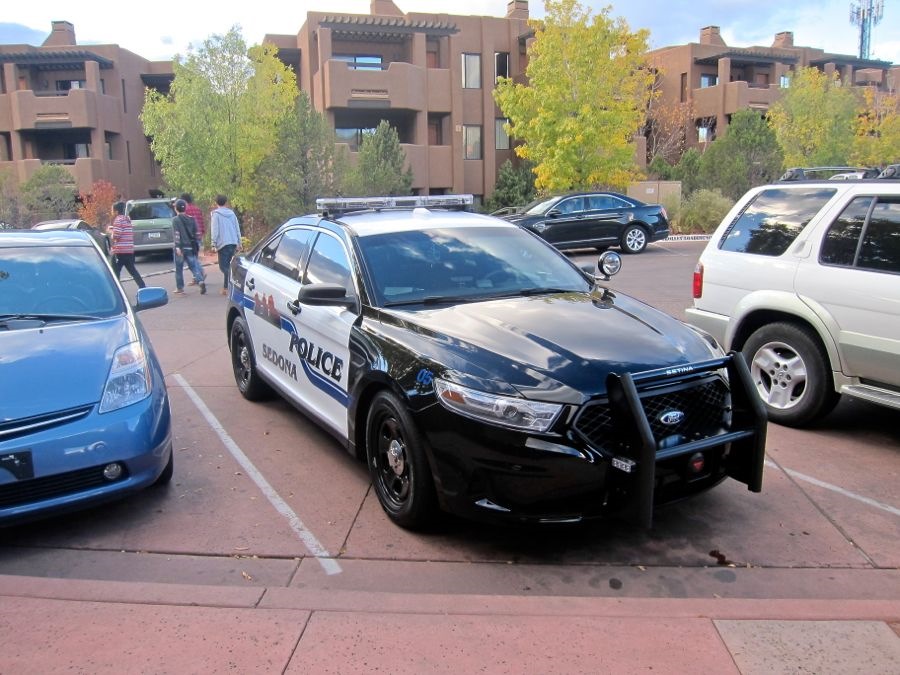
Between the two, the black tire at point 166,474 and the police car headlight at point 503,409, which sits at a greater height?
the police car headlight at point 503,409

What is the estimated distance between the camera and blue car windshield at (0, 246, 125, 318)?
16.6ft

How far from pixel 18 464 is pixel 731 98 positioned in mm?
42826

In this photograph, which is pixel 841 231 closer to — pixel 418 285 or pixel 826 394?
pixel 826 394

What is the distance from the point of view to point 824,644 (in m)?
3.06

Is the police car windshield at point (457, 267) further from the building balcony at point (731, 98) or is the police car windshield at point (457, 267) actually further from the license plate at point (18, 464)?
the building balcony at point (731, 98)

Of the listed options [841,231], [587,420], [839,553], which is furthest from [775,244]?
[587,420]

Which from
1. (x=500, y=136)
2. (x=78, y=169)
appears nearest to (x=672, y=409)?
(x=500, y=136)

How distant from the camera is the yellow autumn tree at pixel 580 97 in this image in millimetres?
23812

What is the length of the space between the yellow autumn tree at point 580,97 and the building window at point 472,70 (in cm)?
878

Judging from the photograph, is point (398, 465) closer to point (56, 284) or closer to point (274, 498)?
point (274, 498)

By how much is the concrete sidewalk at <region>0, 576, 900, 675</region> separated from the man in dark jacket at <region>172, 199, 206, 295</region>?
1115 cm

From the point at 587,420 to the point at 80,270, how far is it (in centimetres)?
387

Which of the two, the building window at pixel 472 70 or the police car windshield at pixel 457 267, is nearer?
the police car windshield at pixel 457 267

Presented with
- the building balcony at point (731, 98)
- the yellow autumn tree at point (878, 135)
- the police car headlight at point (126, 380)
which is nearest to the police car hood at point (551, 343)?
the police car headlight at point (126, 380)
